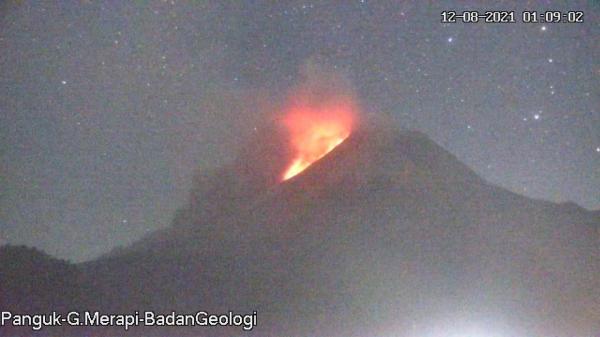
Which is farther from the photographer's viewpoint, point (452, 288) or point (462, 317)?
point (452, 288)

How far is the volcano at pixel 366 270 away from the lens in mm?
8359

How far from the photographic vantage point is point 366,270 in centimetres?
934

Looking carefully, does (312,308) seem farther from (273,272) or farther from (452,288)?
(452,288)

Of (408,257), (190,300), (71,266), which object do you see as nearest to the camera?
(190,300)

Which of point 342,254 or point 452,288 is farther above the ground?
point 342,254

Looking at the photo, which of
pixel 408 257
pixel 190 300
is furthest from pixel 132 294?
pixel 408 257

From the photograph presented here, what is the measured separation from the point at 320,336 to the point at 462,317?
250 centimetres

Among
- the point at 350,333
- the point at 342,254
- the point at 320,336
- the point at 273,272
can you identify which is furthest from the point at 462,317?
the point at 273,272

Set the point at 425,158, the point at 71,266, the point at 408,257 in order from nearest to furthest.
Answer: the point at 71,266
the point at 408,257
the point at 425,158

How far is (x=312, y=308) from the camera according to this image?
943 cm

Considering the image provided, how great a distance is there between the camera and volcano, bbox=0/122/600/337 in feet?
27.4

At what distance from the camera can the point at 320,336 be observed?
833 centimetres

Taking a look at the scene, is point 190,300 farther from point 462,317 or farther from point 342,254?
point 462,317

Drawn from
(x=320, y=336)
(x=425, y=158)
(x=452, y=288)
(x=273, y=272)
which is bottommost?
(x=320, y=336)
